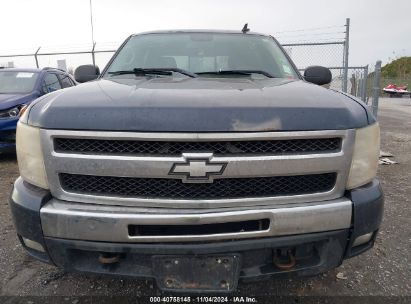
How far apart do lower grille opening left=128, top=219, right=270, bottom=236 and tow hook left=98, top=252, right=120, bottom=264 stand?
0.65 feet

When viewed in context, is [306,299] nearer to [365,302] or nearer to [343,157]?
[365,302]

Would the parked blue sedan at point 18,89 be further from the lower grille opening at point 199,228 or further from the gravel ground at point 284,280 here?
the lower grille opening at point 199,228

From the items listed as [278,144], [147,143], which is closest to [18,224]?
[147,143]

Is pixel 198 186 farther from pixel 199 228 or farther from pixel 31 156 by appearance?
pixel 31 156

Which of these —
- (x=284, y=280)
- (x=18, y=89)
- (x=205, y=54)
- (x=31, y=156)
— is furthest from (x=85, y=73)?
(x=18, y=89)

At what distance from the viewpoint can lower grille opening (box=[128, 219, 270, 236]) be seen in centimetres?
182

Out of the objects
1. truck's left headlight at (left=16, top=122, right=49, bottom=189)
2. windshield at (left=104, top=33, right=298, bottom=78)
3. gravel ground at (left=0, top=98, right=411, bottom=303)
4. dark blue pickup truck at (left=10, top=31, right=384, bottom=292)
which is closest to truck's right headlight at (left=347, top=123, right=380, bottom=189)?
dark blue pickup truck at (left=10, top=31, right=384, bottom=292)

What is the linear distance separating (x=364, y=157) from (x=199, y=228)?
3.23 feet

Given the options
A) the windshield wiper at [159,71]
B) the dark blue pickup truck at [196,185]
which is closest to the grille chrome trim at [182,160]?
the dark blue pickup truck at [196,185]

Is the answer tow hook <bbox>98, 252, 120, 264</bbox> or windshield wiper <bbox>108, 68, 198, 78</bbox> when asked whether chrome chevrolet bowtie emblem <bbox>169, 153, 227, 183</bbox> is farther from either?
windshield wiper <bbox>108, 68, 198, 78</bbox>

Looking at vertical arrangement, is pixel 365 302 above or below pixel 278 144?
below

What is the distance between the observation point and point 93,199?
187 cm

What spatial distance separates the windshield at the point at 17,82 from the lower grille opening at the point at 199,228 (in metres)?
6.06

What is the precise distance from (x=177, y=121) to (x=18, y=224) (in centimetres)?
109
